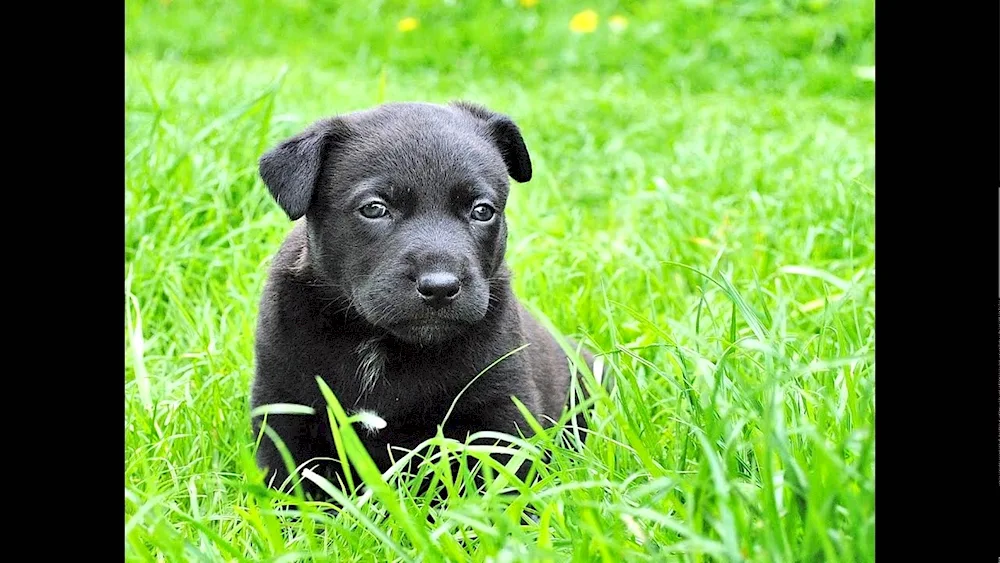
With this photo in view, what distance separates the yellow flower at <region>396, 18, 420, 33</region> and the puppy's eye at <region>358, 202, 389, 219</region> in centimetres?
643

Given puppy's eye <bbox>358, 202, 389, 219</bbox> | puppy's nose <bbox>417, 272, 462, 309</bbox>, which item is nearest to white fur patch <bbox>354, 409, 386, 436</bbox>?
puppy's nose <bbox>417, 272, 462, 309</bbox>

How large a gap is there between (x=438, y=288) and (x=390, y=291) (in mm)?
134

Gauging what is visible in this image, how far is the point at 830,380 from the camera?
8.43 ft

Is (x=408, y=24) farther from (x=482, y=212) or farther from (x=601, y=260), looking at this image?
(x=482, y=212)

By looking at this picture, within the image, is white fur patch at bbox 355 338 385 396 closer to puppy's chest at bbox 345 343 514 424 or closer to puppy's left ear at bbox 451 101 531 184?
puppy's chest at bbox 345 343 514 424

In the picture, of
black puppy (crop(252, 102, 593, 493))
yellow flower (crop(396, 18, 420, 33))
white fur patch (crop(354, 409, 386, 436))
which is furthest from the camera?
yellow flower (crop(396, 18, 420, 33))

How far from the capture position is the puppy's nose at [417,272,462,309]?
8.63ft

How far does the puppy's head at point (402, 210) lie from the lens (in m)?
2.69

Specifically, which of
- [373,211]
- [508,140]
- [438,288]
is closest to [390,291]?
[438,288]

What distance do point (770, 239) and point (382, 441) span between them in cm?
231

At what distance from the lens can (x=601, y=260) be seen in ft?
14.0
